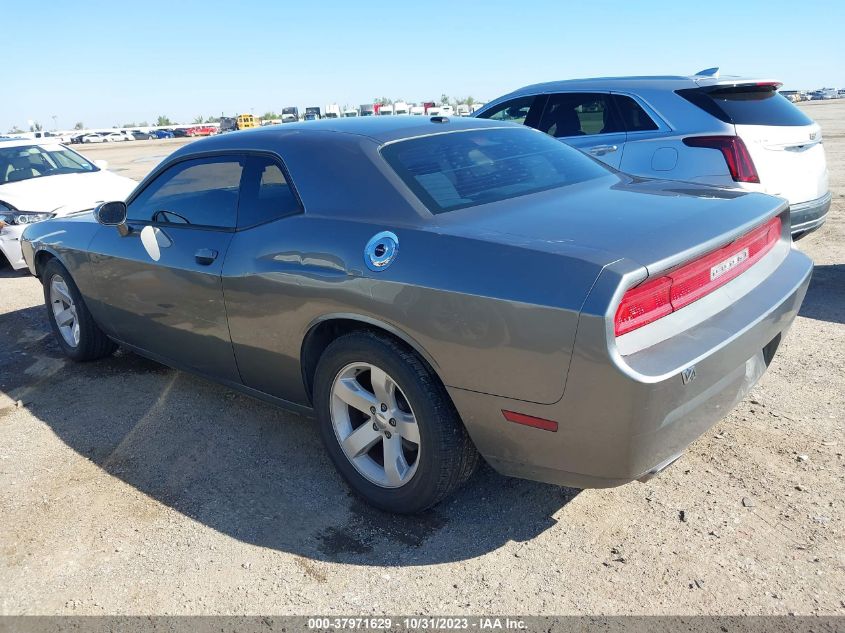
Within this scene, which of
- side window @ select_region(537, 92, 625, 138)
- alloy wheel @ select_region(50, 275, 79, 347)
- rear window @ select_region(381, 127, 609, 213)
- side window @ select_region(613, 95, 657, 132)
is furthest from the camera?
side window @ select_region(537, 92, 625, 138)

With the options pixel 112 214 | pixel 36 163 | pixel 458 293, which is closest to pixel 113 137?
pixel 36 163

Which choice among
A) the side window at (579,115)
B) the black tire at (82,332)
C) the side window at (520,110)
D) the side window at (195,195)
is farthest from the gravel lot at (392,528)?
the side window at (520,110)

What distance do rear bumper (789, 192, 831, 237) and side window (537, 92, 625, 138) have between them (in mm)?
1489

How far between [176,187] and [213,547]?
2.13 m

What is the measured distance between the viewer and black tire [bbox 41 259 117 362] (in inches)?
184

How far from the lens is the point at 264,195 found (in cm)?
322

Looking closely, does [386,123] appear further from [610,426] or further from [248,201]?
[610,426]

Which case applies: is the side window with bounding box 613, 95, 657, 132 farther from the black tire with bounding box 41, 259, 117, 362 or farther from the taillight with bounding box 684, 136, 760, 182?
the black tire with bounding box 41, 259, 117, 362

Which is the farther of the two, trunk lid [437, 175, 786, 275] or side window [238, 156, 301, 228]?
side window [238, 156, 301, 228]

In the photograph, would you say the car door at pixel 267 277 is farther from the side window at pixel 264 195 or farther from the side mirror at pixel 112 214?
the side mirror at pixel 112 214

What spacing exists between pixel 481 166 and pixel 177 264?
1641 millimetres

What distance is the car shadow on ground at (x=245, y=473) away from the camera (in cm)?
277

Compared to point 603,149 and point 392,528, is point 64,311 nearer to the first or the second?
point 392,528

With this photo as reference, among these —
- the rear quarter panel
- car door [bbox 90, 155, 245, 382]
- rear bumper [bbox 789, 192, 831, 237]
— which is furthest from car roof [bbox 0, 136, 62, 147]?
rear bumper [bbox 789, 192, 831, 237]
